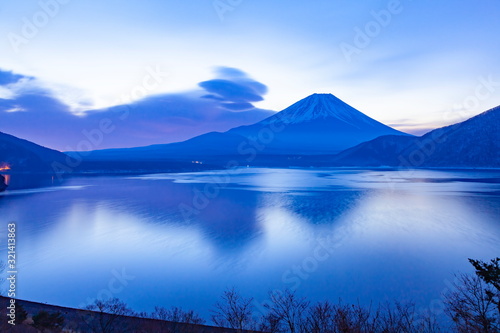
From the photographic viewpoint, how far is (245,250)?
934 centimetres

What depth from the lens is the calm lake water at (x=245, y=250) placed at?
22.0 ft

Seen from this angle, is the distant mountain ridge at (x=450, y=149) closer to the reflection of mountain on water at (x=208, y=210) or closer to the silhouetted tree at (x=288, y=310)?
the reflection of mountain on water at (x=208, y=210)

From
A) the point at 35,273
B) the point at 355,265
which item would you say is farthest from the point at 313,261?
the point at 35,273

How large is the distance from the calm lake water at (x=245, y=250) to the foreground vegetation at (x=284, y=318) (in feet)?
1.38

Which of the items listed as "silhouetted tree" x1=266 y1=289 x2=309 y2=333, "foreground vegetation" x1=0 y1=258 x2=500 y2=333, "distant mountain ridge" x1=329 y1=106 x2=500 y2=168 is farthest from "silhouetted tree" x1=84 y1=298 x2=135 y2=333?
"distant mountain ridge" x1=329 y1=106 x2=500 y2=168

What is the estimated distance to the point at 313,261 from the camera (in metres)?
8.57

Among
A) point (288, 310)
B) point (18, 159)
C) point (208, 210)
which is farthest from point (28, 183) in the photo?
point (288, 310)

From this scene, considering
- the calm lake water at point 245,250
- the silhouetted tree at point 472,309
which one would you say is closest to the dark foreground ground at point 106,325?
the calm lake water at point 245,250

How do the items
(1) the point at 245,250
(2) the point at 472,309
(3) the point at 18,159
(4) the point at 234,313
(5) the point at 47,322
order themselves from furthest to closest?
(3) the point at 18,159 → (1) the point at 245,250 → (4) the point at 234,313 → (5) the point at 47,322 → (2) the point at 472,309

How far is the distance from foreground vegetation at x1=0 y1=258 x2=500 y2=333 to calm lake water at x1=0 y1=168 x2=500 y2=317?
1.38 feet

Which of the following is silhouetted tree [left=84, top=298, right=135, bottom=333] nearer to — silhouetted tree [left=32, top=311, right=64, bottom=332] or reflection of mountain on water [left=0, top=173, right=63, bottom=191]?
silhouetted tree [left=32, top=311, right=64, bottom=332]

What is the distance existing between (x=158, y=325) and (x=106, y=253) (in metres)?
5.35

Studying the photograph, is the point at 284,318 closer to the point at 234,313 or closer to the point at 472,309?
the point at 234,313

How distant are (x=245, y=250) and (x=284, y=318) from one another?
13.4ft
